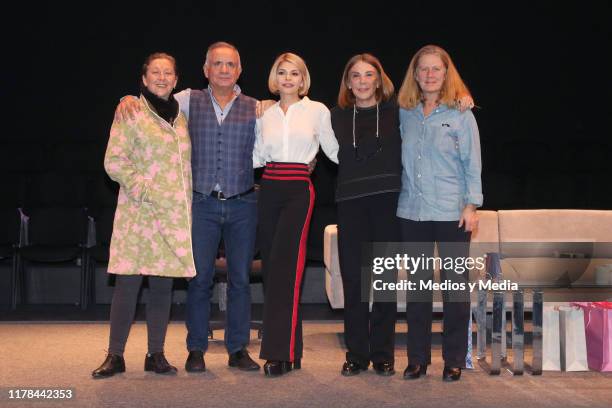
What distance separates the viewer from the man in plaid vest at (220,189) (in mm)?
→ 3873

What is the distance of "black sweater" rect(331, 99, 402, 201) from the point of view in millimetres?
3752

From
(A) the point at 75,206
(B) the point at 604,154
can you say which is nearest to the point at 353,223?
(A) the point at 75,206

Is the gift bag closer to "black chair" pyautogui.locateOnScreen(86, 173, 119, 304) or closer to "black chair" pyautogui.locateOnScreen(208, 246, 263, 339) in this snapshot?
"black chair" pyautogui.locateOnScreen(208, 246, 263, 339)

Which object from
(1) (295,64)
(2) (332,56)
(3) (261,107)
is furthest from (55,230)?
(1) (295,64)

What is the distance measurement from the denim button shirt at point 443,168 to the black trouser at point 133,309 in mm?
1162

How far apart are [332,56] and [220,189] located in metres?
3.78

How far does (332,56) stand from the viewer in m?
7.40

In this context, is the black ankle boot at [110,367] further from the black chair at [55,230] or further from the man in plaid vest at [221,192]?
the black chair at [55,230]

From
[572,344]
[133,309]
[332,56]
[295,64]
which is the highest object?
[332,56]

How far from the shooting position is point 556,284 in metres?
4.05

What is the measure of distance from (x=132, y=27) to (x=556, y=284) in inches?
182

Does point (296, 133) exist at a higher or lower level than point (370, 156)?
higher

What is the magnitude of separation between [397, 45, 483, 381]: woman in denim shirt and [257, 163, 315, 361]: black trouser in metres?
0.45

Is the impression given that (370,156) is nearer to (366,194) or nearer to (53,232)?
(366,194)
